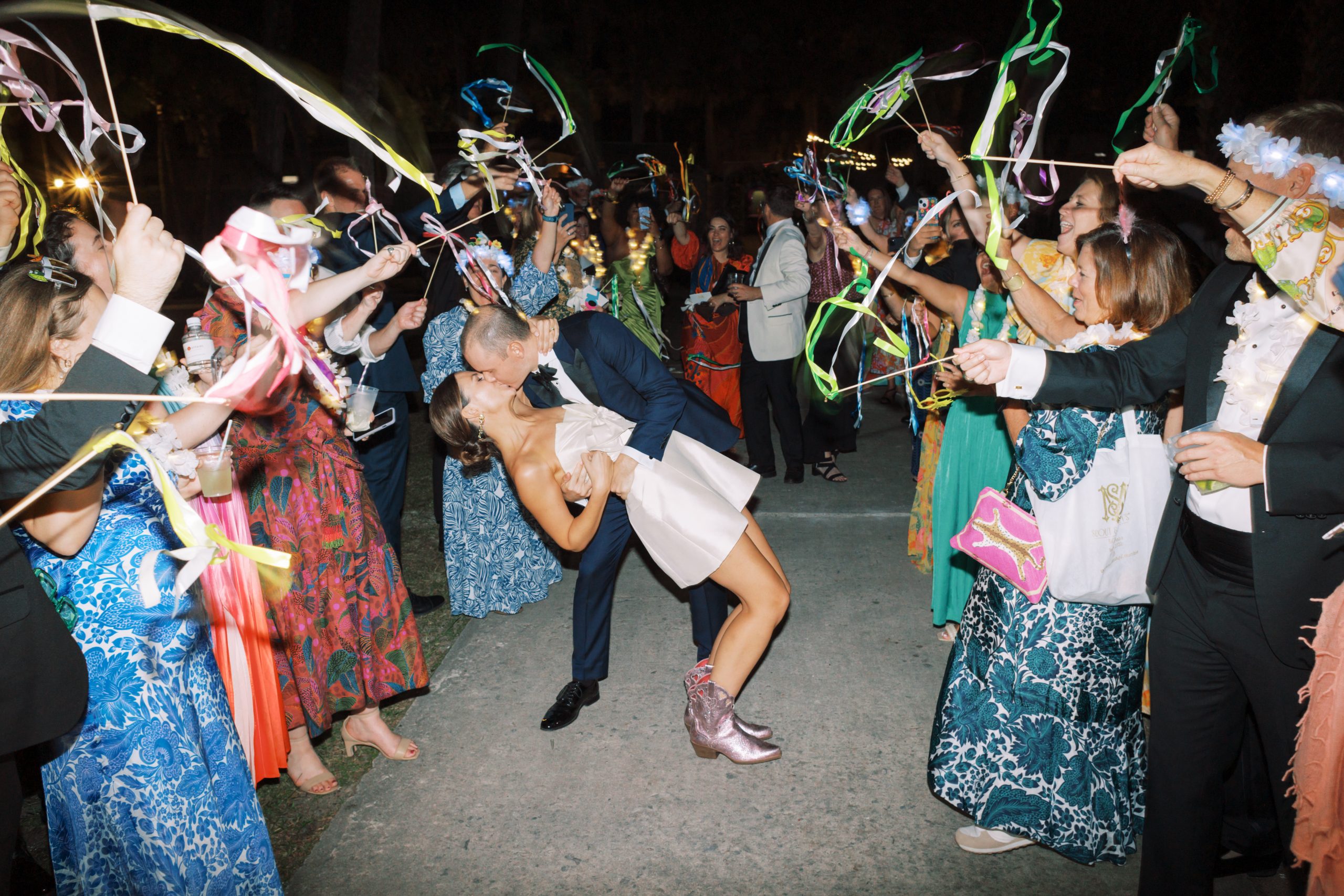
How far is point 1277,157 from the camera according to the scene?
5.93 ft

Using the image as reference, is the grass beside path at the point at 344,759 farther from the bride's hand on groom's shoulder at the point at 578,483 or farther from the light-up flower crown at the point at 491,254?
the light-up flower crown at the point at 491,254

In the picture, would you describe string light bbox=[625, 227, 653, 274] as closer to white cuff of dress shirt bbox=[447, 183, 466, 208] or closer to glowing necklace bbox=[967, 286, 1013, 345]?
white cuff of dress shirt bbox=[447, 183, 466, 208]

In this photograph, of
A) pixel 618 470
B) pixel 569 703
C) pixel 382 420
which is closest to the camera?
pixel 618 470

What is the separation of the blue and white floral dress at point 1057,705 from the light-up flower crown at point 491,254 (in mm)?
2787

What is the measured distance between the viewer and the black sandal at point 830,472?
246 inches

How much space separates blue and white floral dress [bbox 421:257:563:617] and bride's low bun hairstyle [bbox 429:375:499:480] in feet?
4.24

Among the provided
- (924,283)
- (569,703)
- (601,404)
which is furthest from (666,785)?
(924,283)

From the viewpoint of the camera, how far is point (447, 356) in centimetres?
419

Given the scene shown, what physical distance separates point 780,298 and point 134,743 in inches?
189

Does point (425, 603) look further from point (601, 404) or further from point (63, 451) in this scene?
point (63, 451)

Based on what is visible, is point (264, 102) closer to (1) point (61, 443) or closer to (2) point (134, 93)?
(1) point (61, 443)

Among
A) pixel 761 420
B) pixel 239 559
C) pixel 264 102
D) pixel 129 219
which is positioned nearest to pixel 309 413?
pixel 239 559

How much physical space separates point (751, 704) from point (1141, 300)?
214 centimetres

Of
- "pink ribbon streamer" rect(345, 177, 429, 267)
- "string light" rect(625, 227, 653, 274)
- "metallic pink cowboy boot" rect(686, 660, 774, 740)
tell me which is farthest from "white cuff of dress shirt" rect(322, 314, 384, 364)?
"string light" rect(625, 227, 653, 274)
